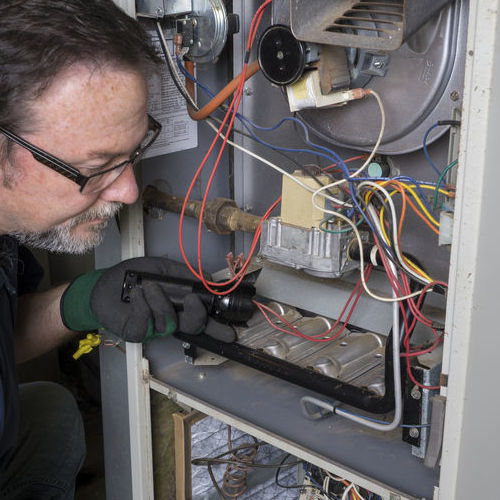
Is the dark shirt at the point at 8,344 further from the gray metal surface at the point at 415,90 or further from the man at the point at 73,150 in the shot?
the gray metal surface at the point at 415,90

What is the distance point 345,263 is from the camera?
106 cm

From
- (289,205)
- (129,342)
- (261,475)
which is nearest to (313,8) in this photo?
(289,205)

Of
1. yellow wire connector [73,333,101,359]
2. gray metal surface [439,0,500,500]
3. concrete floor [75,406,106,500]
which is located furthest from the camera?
concrete floor [75,406,106,500]

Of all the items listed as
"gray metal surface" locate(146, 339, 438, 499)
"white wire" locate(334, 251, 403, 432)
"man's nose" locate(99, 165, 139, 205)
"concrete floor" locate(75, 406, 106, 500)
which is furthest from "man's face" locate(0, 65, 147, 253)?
"concrete floor" locate(75, 406, 106, 500)

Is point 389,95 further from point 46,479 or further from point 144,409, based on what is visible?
point 46,479

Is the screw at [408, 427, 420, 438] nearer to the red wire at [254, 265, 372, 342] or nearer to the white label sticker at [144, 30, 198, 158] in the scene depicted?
the red wire at [254, 265, 372, 342]

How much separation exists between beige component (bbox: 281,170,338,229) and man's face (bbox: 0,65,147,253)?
25cm

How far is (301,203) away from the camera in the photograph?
3.53 ft

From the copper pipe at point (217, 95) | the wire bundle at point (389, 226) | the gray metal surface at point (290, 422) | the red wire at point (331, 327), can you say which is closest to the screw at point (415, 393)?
the wire bundle at point (389, 226)

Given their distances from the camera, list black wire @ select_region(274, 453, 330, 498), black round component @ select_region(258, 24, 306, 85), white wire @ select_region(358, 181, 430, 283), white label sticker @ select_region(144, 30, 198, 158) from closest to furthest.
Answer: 1. white wire @ select_region(358, 181, 430, 283)
2. black round component @ select_region(258, 24, 306, 85)
3. white label sticker @ select_region(144, 30, 198, 158)
4. black wire @ select_region(274, 453, 330, 498)

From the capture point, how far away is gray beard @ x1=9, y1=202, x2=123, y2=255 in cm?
115

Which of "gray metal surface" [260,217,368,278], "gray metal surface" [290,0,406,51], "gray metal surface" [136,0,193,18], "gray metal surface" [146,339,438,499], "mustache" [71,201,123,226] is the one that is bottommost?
"gray metal surface" [146,339,438,499]

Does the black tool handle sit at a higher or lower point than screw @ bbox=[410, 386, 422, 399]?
higher

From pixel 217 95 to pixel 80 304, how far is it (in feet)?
1.64
